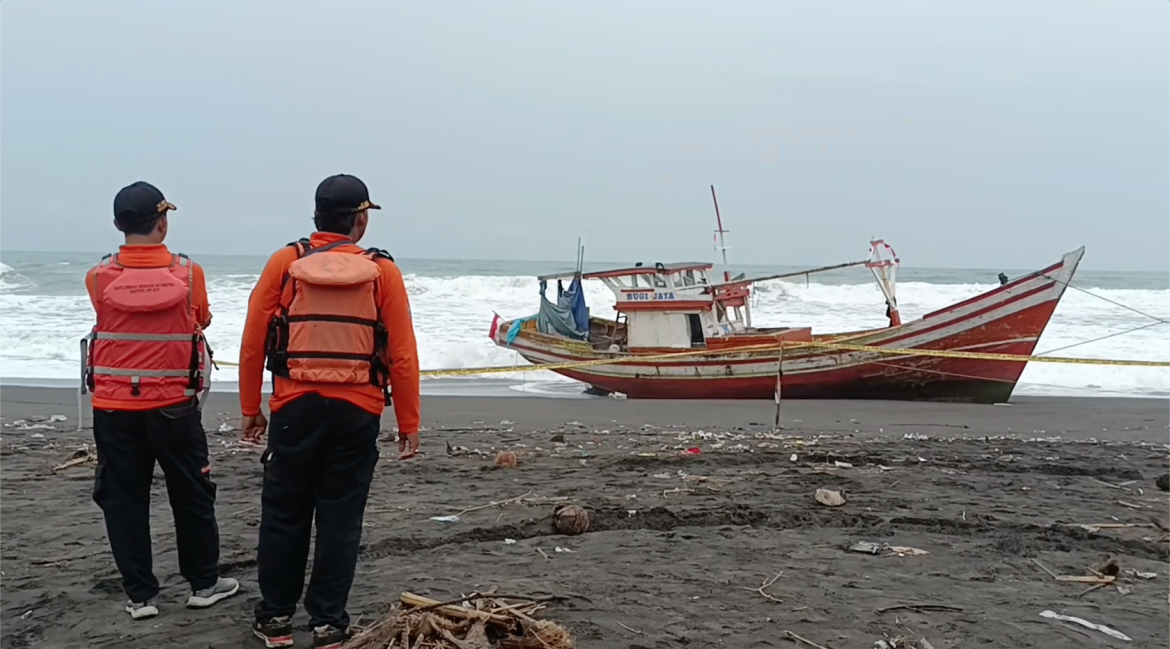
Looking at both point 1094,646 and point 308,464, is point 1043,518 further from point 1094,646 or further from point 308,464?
point 308,464

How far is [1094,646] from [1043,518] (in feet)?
7.67

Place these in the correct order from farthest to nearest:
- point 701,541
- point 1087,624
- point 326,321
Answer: point 701,541 < point 1087,624 < point 326,321

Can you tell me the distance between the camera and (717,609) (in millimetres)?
3779

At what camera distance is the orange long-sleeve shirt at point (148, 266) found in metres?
3.51

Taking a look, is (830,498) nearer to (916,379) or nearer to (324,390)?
(324,390)

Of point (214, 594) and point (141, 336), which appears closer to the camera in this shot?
point (141, 336)

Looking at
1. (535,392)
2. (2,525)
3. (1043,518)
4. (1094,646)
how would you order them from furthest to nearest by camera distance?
1. (535,392)
2. (1043,518)
3. (2,525)
4. (1094,646)

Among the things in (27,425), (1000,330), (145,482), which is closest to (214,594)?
(145,482)

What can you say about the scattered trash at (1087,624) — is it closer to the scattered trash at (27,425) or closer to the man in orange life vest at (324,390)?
the man in orange life vest at (324,390)

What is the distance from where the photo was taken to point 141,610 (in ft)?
11.8

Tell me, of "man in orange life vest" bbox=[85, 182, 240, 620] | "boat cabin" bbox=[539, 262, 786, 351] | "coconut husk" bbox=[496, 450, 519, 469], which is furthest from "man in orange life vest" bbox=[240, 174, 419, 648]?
"boat cabin" bbox=[539, 262, 786, 351]

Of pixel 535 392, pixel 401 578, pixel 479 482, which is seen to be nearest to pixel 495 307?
pixel 535 392

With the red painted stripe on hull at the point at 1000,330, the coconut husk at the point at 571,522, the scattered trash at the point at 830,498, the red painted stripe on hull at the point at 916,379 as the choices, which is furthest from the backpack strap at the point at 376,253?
the red painted stripe on hull at the point at 916,379

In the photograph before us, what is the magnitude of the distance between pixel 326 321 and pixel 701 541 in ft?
8.59
